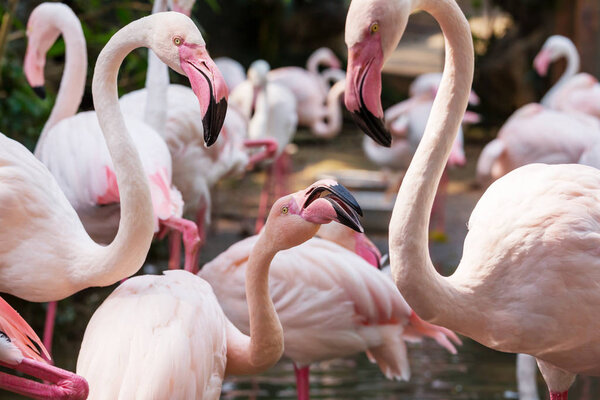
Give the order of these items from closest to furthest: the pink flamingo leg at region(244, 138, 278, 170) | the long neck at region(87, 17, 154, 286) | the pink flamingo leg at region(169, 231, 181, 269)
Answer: the long neck at region(87, 17, 154, 286) < the pink flamingo leg at region(169, 231, 181, 269) < the pink flamingo leg at region(244, 138, 278, 170)

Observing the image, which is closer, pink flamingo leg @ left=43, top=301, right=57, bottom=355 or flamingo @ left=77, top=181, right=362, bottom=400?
flamingo @ left=77, top=181, right=362, bottom=400

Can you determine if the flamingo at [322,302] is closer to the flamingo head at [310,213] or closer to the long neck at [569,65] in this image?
the flamingo head at [310,213]

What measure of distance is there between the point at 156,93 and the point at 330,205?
1.96 meters

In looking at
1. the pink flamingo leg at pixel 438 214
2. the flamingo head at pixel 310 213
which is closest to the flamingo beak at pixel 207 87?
the flamingo head at pixel 310 213

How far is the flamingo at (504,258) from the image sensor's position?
2600mm

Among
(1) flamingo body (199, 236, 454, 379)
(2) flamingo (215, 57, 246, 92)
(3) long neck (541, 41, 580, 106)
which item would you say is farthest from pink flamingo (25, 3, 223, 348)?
(2) flamingo (215, 57, 246, 92)

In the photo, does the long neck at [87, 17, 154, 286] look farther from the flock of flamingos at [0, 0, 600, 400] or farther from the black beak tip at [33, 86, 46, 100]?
the black beak tip at [33, 86, 46, 100]

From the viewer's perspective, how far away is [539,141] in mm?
6695

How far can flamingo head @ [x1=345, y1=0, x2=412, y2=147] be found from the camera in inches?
95.5

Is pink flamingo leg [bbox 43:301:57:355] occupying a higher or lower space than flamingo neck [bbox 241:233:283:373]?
lower

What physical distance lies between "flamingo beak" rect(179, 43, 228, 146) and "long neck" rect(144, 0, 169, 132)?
1.62 metres

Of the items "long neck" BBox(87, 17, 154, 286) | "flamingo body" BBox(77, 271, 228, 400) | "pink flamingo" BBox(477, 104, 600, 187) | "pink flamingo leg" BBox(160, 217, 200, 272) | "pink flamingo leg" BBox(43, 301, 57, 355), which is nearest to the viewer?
"flamingo body" BBox(77, 271, 228, 400)

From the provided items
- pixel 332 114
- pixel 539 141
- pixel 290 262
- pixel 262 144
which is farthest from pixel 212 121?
pixel 332 114

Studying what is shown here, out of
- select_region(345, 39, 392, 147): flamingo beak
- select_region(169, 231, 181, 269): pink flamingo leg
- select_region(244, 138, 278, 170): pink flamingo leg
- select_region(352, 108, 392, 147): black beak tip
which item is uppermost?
select_region(345, 39, 392, 147): flamingo beak
